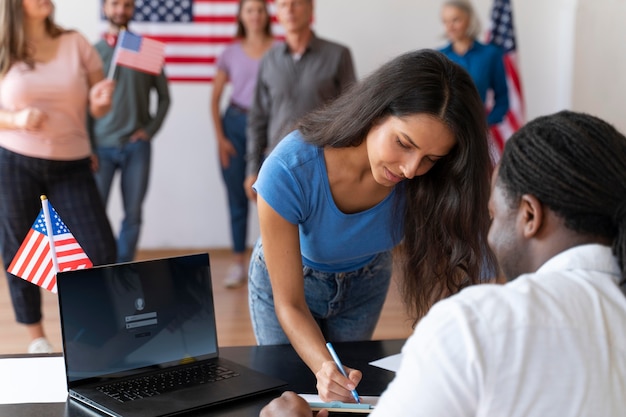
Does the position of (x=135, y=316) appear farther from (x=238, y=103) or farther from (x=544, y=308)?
(x=238, y=103)

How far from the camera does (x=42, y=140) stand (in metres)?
3.14

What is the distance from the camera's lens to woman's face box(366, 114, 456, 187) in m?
1.68

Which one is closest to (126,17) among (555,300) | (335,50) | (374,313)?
(335,50)

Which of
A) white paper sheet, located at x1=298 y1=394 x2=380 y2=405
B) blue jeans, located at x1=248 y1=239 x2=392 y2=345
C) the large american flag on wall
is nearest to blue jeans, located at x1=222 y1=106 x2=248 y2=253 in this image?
the large american flag on wall

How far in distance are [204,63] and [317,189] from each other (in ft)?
13.0

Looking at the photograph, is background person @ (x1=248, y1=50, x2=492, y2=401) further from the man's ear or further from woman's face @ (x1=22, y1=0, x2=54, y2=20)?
woman's face @ (x1=22, y1=0, x2=54, y2=20)

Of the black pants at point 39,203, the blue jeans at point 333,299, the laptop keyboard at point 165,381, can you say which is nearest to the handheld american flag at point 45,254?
the laptop keyboard at point 165,381

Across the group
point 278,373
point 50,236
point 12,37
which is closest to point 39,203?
point 12,37

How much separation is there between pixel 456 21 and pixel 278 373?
11.1ft

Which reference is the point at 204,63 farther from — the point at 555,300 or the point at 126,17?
the point at 555,300

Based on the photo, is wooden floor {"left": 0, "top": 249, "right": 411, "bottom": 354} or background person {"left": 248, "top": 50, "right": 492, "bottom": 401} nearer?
background person {"left": 248, "top": 50, "right": 492, "bottom": 401}

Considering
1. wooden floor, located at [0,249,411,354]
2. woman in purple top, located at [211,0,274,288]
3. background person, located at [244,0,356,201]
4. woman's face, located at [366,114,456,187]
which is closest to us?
woman's face, located at [366,114,456,187]

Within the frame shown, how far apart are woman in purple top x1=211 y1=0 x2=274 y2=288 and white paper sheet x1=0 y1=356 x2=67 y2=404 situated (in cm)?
314

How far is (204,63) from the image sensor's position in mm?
5617
